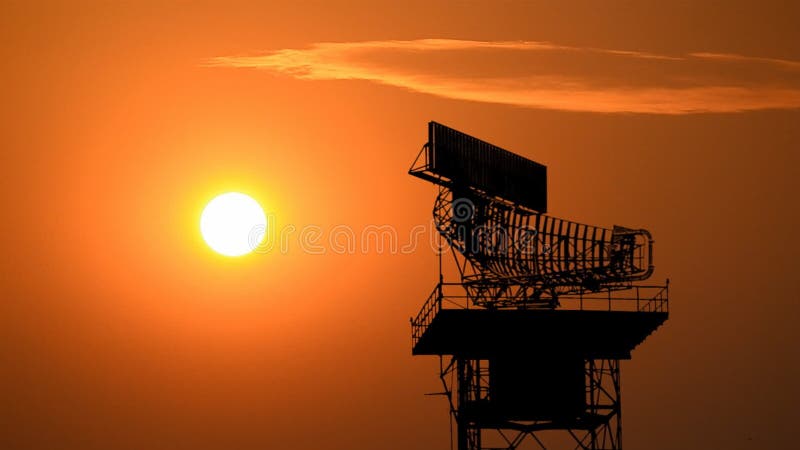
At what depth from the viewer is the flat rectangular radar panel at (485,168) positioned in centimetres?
10525

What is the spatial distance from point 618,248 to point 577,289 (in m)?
3.03

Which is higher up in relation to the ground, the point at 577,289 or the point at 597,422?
the point at 577,289

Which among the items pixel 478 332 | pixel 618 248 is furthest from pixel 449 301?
pixel 618 248

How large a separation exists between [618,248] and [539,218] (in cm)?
422

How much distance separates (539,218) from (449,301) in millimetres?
6613

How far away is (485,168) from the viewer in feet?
356

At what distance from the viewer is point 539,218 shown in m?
106

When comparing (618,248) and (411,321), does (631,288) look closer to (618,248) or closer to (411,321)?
(618,248)

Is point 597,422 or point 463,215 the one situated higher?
point 463,215

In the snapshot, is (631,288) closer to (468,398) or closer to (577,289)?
(577,289)

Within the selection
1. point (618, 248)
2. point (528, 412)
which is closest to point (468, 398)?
point (528, 412)

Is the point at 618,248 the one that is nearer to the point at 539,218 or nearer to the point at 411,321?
the point at 539,218

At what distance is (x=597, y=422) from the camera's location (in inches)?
4205

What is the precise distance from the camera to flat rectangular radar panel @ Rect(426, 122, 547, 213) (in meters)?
105
